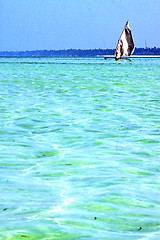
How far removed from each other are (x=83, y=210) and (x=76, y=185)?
105cm

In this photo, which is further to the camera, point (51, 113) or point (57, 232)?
point (51, 113)

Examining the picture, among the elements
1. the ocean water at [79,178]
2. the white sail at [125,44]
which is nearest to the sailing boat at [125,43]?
the white sail at [125,44]

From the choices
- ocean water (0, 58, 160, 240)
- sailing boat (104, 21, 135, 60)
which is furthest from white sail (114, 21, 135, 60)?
ocean water (0, 58, 160, 240)

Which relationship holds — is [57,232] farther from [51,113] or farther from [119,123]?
[51,113]

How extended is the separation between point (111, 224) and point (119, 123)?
7.16m

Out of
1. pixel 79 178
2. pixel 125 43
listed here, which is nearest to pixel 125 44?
pixel 125 43

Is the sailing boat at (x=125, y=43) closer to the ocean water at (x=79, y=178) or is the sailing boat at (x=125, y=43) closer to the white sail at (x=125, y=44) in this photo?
the white sail at (x=125, y=44)

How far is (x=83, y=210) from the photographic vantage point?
17.3ft

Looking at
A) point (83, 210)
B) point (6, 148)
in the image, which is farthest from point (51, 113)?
point (83, 210)

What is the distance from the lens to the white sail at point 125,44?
92812mm

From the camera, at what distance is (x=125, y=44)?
9600 centimetres

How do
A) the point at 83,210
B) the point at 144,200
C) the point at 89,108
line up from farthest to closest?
the point at 89,108 < the point at 144,200 < the point at 83,210

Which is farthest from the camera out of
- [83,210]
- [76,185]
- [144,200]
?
[76,185]

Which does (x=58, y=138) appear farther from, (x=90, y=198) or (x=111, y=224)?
(x=111, y=224)
